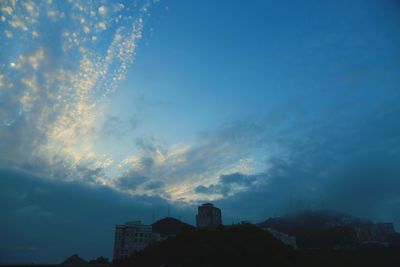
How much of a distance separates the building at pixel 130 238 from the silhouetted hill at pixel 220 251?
20575mm

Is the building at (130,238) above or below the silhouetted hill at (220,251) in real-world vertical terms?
above

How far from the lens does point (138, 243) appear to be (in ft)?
426

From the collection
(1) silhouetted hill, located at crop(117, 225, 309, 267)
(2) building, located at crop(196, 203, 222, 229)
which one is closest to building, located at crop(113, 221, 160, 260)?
(1) silhouetted hill, located at crop(117, 225, 309, 267)

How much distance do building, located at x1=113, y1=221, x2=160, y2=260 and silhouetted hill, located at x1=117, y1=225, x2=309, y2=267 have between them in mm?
20575

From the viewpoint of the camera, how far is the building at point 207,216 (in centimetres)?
15757

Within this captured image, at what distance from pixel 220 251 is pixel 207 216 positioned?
233 ft

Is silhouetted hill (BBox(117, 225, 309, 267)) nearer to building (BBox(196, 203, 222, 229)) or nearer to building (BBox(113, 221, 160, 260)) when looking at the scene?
building (BBox(113, 221, 160, 260))

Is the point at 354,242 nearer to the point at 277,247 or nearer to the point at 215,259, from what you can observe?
the point at 277,247

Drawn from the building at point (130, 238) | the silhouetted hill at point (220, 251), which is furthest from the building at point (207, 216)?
the silhouetted hill at point (220, 251)

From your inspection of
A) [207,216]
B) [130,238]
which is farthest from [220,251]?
[207,216]

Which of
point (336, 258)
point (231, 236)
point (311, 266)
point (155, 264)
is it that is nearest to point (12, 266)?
point (155, 264)

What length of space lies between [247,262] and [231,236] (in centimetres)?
1344

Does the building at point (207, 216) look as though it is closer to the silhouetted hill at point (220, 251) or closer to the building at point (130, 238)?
the building at point (130, 238)

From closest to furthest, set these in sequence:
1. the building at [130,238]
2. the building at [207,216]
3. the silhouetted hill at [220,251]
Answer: the silhouetted hill at [220,251], the building at [130,238], the building at [207,216]
